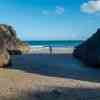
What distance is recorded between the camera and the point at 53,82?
10.3m

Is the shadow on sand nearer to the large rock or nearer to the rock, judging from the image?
the rock

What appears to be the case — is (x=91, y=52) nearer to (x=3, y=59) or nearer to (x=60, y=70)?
(x=60, y=70)

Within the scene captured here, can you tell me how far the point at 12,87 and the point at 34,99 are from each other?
1.32 meters

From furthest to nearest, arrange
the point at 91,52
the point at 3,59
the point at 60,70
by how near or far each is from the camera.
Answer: the point at 91,52
the point at 60,70
the point at 3,59

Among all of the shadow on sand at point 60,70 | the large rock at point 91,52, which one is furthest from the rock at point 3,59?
the large rock at point 91,52

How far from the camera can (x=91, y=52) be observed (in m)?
18.4

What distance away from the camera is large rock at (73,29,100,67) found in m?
17.3

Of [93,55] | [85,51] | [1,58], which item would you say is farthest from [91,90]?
[85,51]

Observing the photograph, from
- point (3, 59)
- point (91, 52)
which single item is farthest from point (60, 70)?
point (91, 52)

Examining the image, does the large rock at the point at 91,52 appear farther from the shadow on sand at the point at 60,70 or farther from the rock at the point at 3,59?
the rock at the point at 3,59

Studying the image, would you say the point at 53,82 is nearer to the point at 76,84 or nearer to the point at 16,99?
the point at 76,84

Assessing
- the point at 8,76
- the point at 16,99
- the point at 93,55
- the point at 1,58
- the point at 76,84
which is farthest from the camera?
the point at 93,55

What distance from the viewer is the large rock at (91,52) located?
682 inches

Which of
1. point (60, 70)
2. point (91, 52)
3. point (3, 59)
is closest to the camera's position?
point (3, 59)
